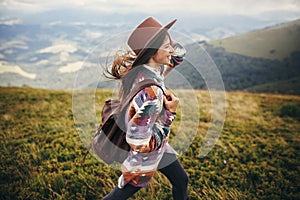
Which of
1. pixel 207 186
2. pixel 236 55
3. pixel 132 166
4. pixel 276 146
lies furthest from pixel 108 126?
pixel 236 55

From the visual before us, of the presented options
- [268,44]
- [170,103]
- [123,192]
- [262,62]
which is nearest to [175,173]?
[123,192]

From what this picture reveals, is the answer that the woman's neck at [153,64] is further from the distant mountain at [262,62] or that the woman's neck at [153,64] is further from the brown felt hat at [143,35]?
the distant mountain at [262,62]

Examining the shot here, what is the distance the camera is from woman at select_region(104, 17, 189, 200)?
2.26 meters

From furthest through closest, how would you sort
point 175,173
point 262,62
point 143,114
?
point 262,62 < point 175,173 < point 143,114

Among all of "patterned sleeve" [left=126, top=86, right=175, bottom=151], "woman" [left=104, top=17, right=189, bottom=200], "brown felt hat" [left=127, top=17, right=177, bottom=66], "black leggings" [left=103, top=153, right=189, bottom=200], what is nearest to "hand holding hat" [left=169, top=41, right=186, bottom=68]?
"woman" [left=104, top=17, right=189, bottom=200]

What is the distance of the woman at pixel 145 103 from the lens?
2.26 m

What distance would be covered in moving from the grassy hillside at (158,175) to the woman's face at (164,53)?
2855 millimetres

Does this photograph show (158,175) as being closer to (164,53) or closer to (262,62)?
(164,53)

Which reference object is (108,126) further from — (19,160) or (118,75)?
(19,160)

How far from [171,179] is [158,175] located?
176cm

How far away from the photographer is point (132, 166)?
265 cm

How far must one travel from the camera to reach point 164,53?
8.23 ft

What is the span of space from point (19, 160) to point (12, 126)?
257cm

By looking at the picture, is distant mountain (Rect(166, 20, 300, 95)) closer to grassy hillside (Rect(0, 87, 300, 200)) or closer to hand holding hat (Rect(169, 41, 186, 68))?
grassy hillside (Rect(0, 87, 300, 200))
